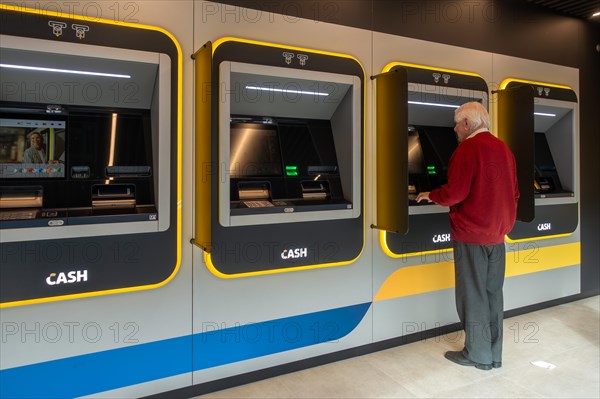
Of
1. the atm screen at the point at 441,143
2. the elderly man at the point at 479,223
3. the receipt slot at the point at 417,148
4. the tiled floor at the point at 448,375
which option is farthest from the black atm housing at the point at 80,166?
the atm screen at the point at 441,143

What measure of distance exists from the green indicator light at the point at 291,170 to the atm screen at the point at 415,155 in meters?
0.99

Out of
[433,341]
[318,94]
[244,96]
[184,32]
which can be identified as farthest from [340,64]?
[433,341]

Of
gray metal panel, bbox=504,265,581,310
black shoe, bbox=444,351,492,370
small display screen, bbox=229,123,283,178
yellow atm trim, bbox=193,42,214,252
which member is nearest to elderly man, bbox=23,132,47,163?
yellow atm trim, bbox=193,42,214,252

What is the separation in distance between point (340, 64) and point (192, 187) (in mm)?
1200

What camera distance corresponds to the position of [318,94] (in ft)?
9.03

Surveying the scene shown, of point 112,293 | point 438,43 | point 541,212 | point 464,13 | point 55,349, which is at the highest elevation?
point 464,13

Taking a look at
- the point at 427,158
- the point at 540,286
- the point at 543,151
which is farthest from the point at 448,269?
the point at 543,151

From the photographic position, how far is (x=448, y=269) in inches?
134

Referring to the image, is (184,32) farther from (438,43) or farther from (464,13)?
(464,13)

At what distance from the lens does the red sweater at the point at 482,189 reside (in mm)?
2705

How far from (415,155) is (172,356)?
6.97ft

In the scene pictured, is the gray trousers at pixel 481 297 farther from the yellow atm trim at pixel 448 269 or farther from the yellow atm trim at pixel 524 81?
the yellow atm trim at pixel 524 81

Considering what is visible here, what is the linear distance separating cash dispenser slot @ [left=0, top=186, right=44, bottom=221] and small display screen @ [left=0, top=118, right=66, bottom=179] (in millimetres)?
63

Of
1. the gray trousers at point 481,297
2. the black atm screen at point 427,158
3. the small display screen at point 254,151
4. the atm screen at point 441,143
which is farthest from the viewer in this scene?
the atm screen at point 441,143
